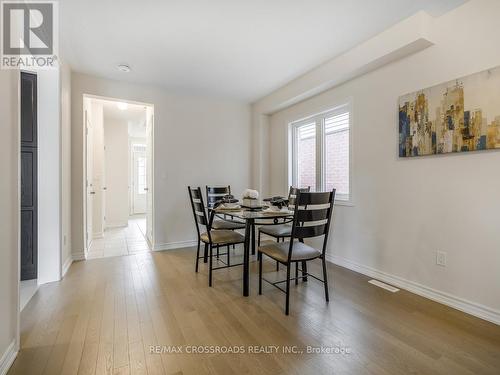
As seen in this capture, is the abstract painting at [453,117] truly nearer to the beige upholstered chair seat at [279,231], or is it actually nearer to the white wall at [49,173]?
the beige upholstered chair seat at [279,231]

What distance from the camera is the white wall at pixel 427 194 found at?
1.94 meters

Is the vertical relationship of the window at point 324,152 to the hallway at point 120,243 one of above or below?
above

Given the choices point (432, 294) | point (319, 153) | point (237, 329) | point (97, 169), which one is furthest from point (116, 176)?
point (432, 294)

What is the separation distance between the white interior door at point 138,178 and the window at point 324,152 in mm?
5558

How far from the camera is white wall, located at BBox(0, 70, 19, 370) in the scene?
138cm

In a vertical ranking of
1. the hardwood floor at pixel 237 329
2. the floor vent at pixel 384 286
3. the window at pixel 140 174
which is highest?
the window at pixel 140 174

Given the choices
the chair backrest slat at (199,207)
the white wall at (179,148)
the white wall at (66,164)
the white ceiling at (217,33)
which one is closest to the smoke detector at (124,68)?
the white ceiling at (217,33)

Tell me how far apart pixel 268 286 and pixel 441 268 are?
160 cm

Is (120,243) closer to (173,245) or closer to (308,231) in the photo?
(173,245)

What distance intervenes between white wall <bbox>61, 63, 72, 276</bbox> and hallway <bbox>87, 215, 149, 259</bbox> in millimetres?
537

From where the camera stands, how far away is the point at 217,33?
2.45 metres

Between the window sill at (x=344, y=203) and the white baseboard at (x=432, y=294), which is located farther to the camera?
the window sill at (x=344, y=203)

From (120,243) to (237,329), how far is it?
3.31m

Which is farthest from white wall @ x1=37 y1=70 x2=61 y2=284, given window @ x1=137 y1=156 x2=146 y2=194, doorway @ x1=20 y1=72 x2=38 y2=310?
window @ x1=137 y1=156 x2=146 y2=194
